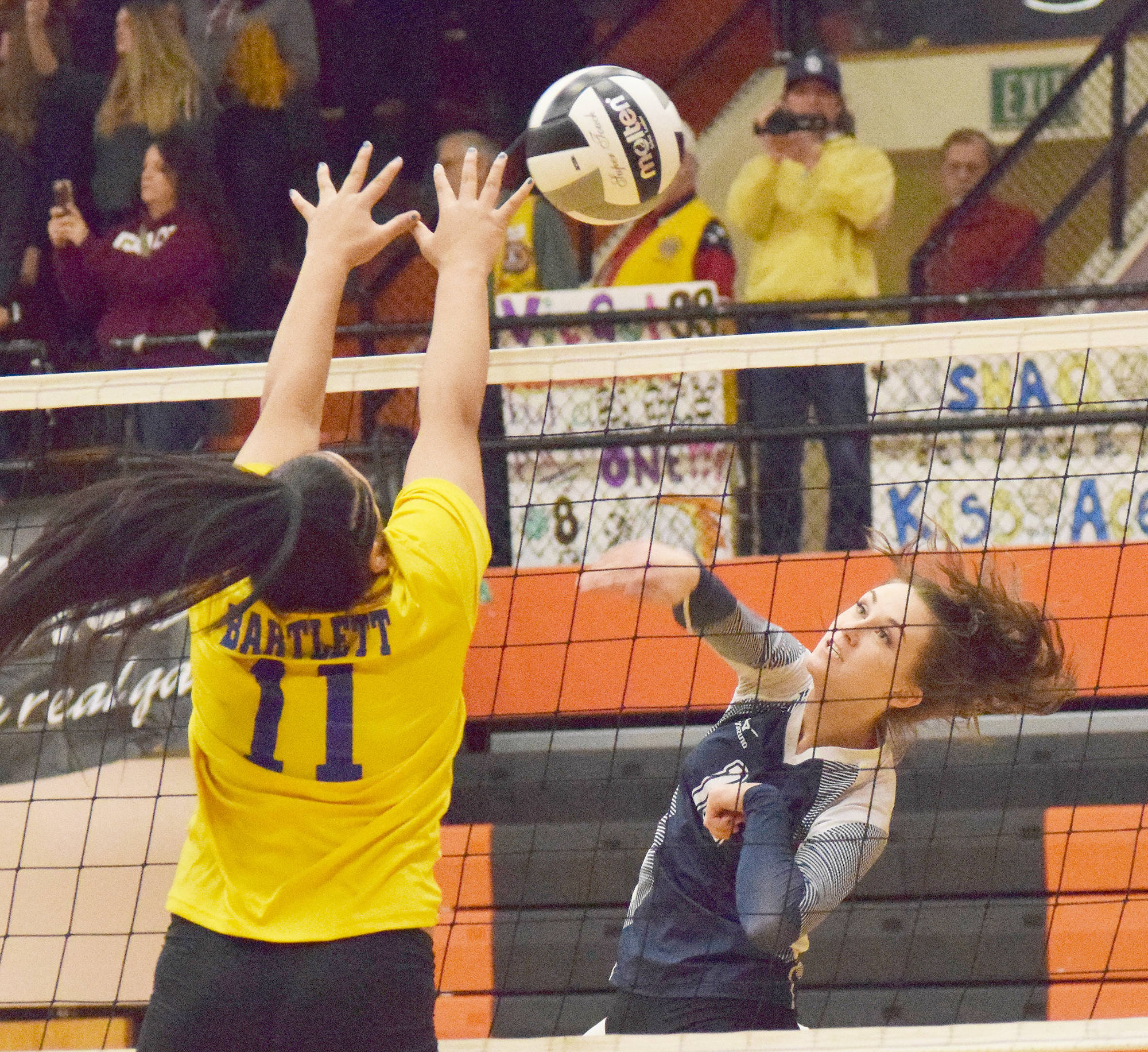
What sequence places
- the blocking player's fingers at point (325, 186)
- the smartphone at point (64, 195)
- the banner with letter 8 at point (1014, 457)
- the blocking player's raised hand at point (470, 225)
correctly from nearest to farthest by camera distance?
the blocking player's raised hand at point (470, 225), the blocking player's fingers at point (325, 186), the banner with letter 8 at point (1014, 457), the smartphone at point (64, 195)

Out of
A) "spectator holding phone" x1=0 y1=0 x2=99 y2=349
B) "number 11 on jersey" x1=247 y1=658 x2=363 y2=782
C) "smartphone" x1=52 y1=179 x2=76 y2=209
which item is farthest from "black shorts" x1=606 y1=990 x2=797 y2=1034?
"spectator holding phone" x1=0 y1=0 x2=99 y2=349

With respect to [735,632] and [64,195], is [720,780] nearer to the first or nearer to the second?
[735,632]

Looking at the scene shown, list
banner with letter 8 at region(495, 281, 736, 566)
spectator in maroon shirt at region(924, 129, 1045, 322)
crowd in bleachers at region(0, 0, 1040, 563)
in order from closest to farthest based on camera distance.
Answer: banner with letter 8 at region(495, 281, 736, 566)
crowd in bleachers at region(0, 0, 1040, 563)
spectator in maroon shirt at region(924, 129, 1045, 322)

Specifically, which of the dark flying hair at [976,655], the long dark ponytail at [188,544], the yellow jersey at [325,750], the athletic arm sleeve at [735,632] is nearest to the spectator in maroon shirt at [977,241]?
the dark flying hair at [976,655]

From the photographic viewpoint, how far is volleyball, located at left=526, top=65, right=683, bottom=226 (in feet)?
10.7

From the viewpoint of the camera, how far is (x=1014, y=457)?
5398mm

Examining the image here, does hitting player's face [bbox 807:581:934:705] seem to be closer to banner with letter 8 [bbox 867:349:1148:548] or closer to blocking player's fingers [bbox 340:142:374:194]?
blocking player's fingers [bbox 340:142:374:194]

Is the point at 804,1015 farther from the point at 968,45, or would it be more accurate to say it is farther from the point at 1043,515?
the point at 968,45

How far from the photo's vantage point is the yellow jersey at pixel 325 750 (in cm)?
211

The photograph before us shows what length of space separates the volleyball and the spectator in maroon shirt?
10.5 ft

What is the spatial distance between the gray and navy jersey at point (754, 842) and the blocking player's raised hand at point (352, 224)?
0.91m

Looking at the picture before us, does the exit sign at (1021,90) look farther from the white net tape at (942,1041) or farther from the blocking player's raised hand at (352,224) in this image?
the blocking player's raised hand at (352,224)

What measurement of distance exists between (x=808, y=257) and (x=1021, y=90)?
313 centimetres

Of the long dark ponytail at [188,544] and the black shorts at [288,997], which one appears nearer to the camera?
the long dark ponytail at [188,544]
